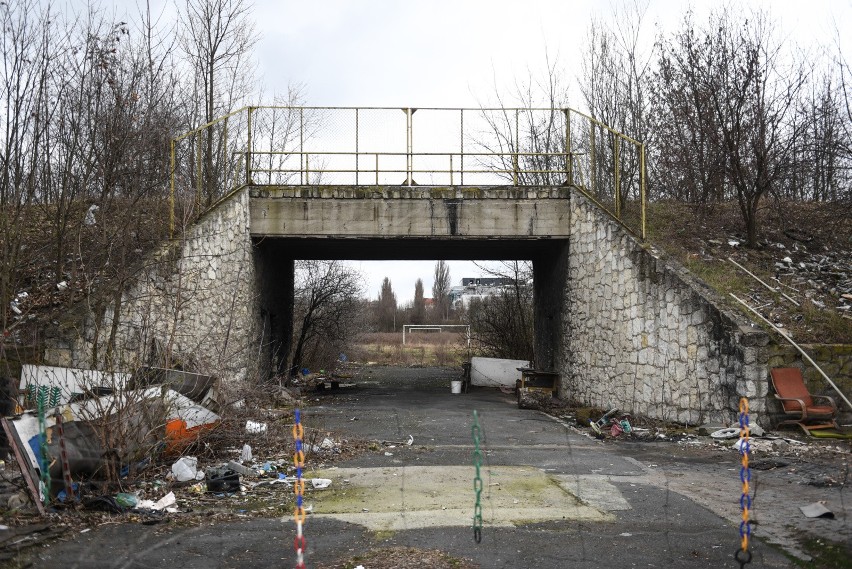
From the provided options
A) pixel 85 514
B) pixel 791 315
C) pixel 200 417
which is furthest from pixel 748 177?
pixel 85 514

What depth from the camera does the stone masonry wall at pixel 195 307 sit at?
37.2ft

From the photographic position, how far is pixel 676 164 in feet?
60.5

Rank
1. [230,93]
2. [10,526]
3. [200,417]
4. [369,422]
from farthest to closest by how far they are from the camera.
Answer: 1. [230,93]
2. [369,422]
3. [200,417]
4. [10,526]

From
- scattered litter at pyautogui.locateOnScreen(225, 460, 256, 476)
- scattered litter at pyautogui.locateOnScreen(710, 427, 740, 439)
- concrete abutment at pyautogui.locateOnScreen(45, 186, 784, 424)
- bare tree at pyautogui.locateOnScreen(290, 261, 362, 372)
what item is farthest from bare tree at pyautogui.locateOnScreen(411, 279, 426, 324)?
scattered litter at pyautogui.locateOnScreen(225, 460, 256, 476)

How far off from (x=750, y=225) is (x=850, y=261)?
202cm

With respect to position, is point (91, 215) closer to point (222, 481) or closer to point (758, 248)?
point (222, 481)

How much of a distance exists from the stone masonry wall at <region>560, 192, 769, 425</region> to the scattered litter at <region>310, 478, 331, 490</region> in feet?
21.5

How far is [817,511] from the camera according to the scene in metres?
6.78

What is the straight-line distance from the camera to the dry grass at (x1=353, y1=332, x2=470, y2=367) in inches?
1414

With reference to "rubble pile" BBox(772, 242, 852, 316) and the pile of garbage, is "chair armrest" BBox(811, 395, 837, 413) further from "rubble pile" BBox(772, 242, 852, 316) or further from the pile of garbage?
the pile of garbage

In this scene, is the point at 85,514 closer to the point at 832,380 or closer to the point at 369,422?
the point at 369,422

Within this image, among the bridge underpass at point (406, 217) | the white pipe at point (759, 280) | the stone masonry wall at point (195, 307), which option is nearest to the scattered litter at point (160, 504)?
the stone masonry wall at point (195, 307)

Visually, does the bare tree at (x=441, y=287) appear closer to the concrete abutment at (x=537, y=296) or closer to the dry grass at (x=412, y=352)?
the dry grass at (x=412, y=352)

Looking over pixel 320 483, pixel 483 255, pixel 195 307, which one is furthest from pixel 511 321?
pixel 320 483
